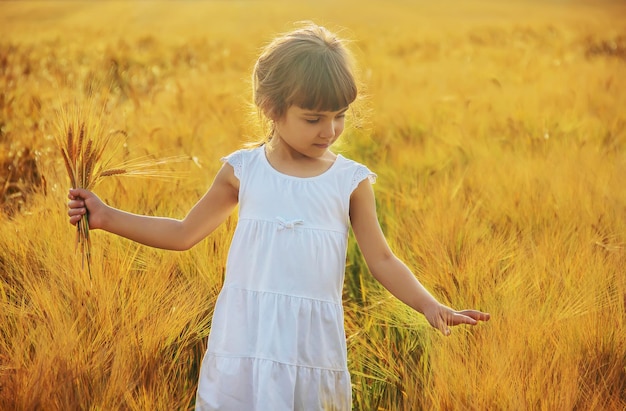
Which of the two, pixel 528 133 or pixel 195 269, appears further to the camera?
pixel 528 133

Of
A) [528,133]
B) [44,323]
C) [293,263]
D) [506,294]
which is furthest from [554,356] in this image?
[528,133]

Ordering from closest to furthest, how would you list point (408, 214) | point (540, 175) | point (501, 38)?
1. point (408, 214)
2. point (540, 175)
3. point (501, 38)

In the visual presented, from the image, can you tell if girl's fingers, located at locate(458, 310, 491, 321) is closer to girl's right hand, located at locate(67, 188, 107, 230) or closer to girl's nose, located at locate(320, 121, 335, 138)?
girl's nose, located at locate(320, 121, 335, 138)

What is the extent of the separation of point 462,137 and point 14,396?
2.85 metres

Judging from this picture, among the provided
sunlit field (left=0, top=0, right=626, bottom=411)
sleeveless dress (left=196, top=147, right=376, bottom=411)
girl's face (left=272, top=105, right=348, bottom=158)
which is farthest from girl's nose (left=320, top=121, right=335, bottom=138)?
sunlit field (left=0, top=0, right=626, bottom=411)

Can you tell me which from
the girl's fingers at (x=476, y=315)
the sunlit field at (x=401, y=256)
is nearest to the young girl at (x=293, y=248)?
the girl's fingers at (x=476, y=315)

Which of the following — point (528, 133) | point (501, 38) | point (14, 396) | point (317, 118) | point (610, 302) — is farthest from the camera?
point (501, 38)

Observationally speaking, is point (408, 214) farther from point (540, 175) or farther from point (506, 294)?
point (506, 294)

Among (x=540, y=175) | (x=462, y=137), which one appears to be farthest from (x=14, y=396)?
(x=462, y=137)

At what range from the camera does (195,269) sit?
2.23 meters

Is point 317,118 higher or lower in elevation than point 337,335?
higher

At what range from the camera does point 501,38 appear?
1162 centimetres

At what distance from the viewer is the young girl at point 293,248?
66.4 inches

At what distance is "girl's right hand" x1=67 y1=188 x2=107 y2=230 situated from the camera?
5.83 feet
